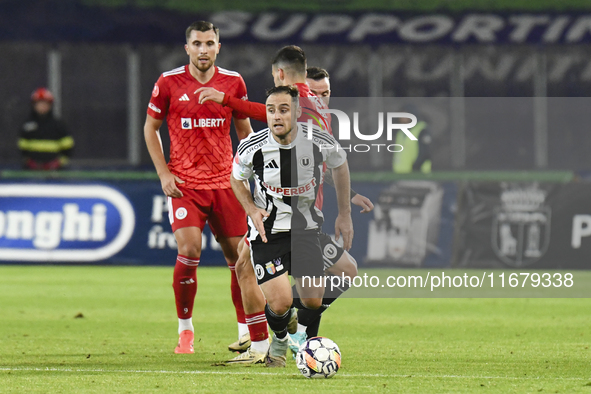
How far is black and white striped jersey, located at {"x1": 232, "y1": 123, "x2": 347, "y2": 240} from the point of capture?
6.31m

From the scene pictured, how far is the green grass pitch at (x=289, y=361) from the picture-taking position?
18.6 ft

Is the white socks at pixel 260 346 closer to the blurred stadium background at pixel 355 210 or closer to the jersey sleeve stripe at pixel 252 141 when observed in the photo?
the blurred stadium background at pixel 355 210

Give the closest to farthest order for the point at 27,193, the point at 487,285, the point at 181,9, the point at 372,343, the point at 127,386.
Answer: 1. the point at 127,386
2. the point at 372,343
3. the point at 487,285
4. the point at 27,193
5. the point at 181,9

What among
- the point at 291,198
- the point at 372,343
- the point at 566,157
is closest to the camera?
the point at 291,198

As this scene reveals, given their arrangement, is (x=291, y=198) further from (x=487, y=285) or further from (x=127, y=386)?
(x=487, y=285)

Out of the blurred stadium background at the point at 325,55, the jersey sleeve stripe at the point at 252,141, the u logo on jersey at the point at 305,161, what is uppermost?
the blurred stadium background at the point at 325,55

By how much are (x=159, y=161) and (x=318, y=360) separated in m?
1.97

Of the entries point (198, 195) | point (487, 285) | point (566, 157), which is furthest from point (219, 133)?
point (566, 157)

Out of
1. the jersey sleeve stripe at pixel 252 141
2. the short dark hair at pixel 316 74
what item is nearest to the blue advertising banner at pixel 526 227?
the short dark hair at pixel 316 74

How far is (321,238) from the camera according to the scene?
6539 mm

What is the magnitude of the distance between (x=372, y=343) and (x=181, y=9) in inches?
559

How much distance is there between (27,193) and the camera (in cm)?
1377

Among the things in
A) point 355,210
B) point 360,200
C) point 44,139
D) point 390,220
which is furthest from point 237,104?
point 44,139

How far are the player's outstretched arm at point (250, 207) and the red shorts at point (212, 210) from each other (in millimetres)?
819
